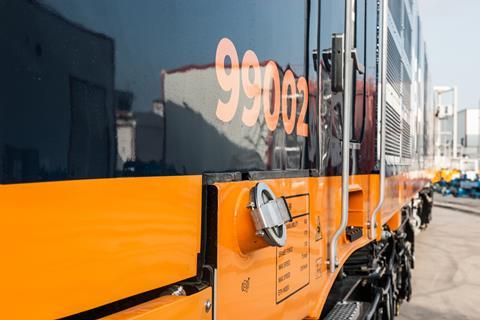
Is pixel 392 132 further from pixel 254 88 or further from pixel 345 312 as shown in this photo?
pixel 254 88

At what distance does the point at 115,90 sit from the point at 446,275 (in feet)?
27.4

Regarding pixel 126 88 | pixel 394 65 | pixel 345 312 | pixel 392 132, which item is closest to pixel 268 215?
pixel 126 88

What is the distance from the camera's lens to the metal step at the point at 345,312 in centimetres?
308

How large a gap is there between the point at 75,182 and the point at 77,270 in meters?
0.14

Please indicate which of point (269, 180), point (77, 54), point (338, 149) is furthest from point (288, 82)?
point (77, 54)

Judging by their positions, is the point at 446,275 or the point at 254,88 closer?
the point at 254,88

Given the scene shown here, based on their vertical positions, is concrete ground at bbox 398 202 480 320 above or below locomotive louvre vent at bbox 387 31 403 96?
below

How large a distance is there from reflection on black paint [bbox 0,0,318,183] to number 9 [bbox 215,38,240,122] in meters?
0.02

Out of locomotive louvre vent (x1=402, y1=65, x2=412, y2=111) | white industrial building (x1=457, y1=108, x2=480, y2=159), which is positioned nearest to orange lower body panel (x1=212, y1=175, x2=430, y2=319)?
locomotive louvre vent (x1=402, y1=65, x2=412, y2=111)

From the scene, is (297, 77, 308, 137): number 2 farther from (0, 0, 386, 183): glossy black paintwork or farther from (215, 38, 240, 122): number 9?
(215, 38, 240, 122): number 9

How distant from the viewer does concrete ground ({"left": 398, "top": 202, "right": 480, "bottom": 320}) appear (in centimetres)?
648

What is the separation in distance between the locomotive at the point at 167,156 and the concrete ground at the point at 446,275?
462 cm

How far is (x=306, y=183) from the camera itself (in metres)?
2.10

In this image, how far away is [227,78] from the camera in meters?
1.46
